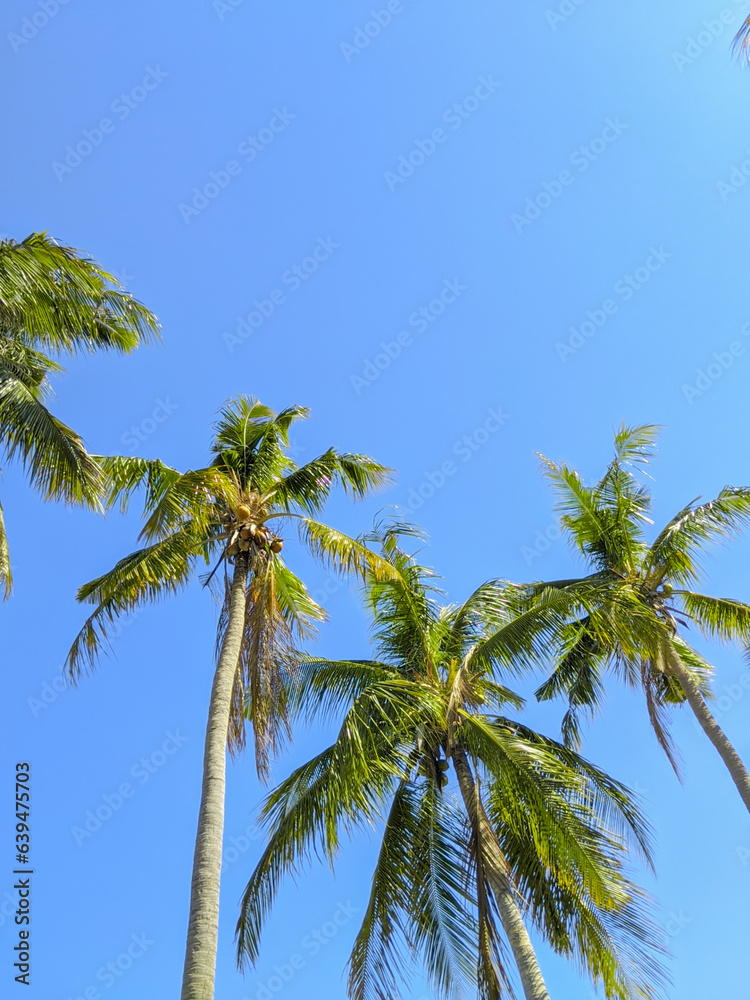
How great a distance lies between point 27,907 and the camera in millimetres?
12578

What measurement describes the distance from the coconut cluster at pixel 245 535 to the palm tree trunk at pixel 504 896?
14.8ft

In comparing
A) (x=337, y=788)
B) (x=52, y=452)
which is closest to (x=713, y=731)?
(x=337, y=788)

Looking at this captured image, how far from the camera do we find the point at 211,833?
385 inches

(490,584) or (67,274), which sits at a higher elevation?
(67,274)

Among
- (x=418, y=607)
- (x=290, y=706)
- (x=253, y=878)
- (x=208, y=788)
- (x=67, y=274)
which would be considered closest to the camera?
(x=208, y=788)

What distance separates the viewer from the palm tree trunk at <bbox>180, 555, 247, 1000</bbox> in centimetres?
868

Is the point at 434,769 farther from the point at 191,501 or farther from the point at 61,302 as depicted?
the point at 61,302

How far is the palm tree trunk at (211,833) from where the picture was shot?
8680 millimetres

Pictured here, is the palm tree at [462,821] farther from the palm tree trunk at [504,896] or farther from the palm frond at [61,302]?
the palm frond at [61,302]

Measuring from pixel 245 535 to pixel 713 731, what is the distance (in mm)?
8643

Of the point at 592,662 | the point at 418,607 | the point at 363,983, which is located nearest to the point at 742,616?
the point at 592,662

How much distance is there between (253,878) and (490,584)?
19.5ft

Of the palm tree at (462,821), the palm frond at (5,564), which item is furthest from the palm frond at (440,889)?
the palm frond at (5,564)

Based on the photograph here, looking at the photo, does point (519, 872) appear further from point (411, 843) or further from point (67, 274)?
point (67, 274)
